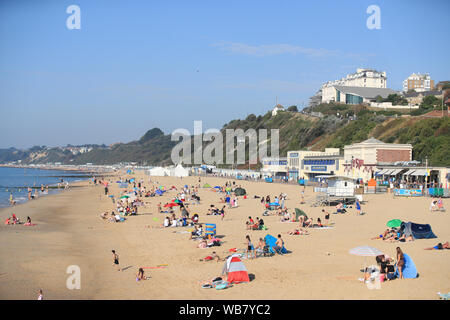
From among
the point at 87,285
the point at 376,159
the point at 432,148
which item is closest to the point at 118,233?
the point at 87,285

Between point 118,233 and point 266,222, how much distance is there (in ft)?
24.1

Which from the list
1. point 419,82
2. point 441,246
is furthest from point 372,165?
point 419,82

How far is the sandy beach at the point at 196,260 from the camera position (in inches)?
416

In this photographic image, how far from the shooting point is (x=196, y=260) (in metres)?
14.2

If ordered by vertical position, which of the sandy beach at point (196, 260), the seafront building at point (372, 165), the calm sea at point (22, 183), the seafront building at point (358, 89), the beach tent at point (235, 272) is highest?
the seafront building at point (358, 89)

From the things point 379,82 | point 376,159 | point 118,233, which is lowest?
point 118,233

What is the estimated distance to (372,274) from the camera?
10.7 metres

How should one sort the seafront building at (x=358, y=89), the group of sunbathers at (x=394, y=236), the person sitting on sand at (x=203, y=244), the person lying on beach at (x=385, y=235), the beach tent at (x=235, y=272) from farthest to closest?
the seafront building at (x=358, y=89), the person sitting on sand at (x=203, y=244), the person lying on beach at (x=385, y=235), the group of sunbathers at (x=394, y=236), the beach tent at (x=235, y=272)

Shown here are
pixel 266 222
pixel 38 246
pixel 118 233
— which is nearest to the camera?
pixel 38 246

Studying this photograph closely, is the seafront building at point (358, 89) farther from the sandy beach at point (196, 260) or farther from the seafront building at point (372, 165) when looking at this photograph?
the sandy beach at point (196, 260)

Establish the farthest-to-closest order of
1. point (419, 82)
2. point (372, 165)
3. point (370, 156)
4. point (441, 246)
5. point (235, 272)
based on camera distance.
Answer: point (419, 82) < point (370, 156) < point (372, 165) < point (441, 246) < point (235, 272)

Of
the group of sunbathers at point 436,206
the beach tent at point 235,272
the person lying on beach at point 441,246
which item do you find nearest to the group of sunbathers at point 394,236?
the person lying on beach at point 441,246

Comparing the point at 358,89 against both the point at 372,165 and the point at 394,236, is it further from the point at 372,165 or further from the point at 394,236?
the point at 394,236
